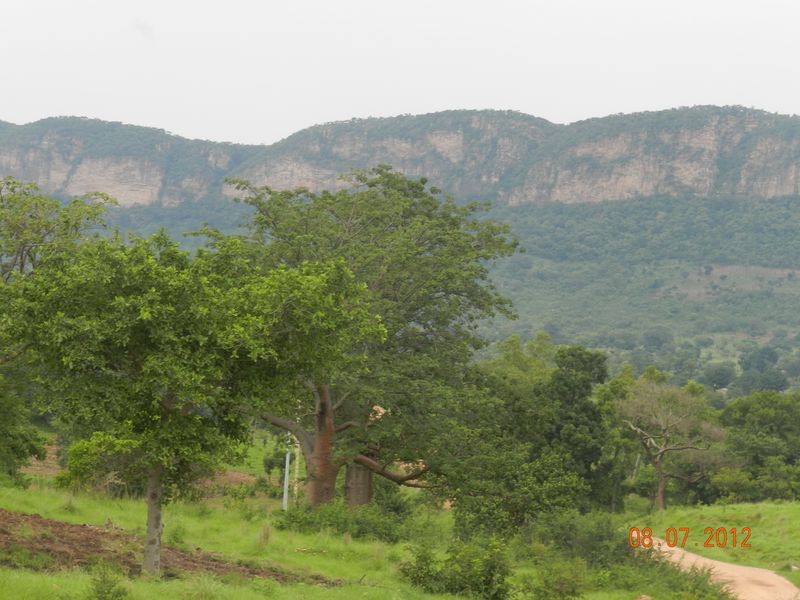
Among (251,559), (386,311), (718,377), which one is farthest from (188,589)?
(718,377)

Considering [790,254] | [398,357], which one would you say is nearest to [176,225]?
[790,254]

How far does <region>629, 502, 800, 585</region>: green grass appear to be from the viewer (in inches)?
1151

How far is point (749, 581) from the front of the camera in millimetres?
25141

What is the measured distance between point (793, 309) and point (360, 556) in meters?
141

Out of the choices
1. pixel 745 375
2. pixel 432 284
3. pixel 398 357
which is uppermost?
pixel 432 284

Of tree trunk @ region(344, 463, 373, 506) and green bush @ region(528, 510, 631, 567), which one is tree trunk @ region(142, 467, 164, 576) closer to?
green bush @ region(528, 510, 631, 567)

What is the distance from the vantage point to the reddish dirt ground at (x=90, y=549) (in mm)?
14773

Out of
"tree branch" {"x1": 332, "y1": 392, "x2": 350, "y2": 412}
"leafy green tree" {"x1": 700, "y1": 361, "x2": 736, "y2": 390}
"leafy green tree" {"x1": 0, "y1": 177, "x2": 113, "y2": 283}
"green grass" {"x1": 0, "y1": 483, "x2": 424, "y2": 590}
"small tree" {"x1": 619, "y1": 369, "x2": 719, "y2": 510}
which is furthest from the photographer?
"leafy green tree" {"x1": 700, "y1": 361, "x2": 736, "y2": 390}

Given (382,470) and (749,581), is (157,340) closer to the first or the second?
(382,470)

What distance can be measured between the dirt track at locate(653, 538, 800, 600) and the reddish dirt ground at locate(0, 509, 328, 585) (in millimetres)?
→ 11415

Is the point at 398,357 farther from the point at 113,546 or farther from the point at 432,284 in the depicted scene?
the point at 113,546

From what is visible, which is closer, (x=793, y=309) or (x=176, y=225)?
(x=793, y=309)

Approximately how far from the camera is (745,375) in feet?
314
